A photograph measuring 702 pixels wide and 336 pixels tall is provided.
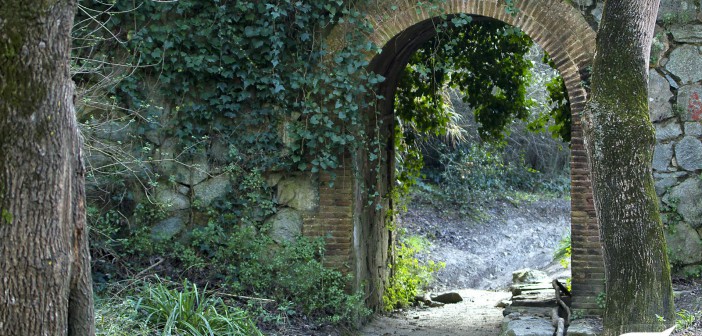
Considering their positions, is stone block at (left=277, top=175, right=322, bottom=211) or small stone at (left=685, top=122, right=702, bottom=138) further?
stone block at (left=277, top=175, right=322, bottom=211)

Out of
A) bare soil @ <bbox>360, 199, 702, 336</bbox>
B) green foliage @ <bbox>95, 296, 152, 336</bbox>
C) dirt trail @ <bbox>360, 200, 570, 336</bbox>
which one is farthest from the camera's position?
dirt trail @ <bbox>360, 200, 570, 336</bbox>

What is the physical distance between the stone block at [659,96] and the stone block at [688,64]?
0.50ft

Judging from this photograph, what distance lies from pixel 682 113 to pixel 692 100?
151mm

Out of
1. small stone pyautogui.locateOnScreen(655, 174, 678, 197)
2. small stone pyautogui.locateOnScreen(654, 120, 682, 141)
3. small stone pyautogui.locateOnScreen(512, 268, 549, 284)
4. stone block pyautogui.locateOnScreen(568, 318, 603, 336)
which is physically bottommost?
small stone pyautogui.locateOnScreen(512, 268, 549, 284)

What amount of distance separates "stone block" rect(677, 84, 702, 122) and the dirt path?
10.6 feet

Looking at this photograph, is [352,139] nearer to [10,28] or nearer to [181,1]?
[181,1]

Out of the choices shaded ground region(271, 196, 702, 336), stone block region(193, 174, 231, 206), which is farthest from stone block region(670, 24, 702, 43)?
stone block region(193, 174, 231, 206)

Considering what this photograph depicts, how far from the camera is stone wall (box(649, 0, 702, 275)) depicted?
8086mm

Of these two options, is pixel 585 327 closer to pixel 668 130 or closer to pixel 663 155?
pixel 663 155

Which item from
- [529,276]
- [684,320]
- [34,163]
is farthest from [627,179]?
[529,276]

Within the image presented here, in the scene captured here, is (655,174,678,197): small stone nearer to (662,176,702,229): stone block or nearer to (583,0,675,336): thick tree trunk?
(662,176,702,229): stone block

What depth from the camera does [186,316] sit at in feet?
A: 22.9

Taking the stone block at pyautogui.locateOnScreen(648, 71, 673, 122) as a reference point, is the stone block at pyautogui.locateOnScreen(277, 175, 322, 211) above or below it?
below

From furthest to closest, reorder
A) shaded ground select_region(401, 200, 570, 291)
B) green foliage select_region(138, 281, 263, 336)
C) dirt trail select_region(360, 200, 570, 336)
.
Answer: shaded ground select_region(401, 200, 570, 291) < dirt trail select_region(360, 200, 570, 336) < green foliage select_region(138, 281, 263, 336)
